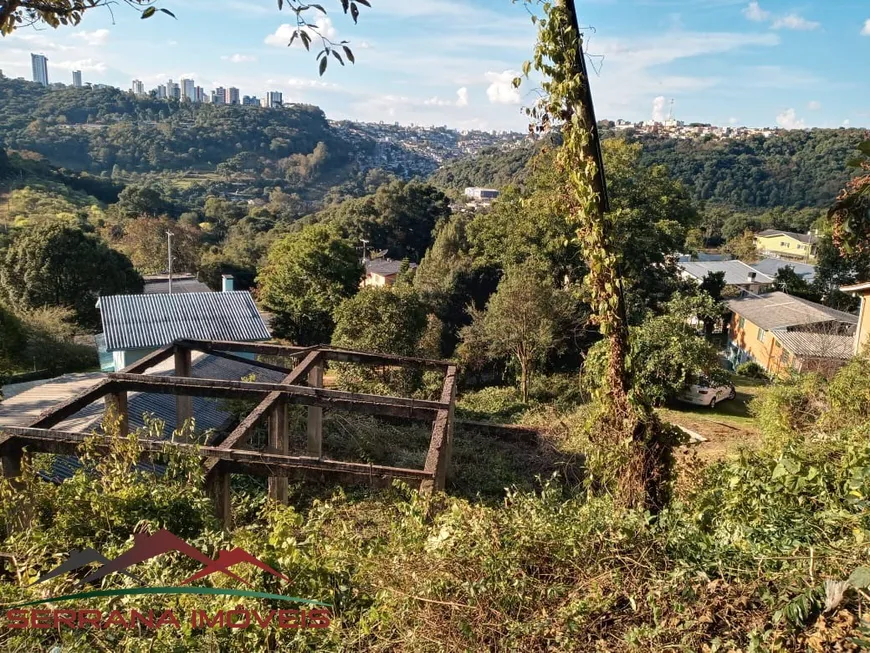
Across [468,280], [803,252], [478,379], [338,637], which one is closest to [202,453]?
[338,637]

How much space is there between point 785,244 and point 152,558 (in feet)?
182

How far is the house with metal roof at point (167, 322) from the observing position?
15.4m

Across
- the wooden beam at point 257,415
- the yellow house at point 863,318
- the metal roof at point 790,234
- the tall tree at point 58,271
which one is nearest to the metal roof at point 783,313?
the yellow house at point 863,318

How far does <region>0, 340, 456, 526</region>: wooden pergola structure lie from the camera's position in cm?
488

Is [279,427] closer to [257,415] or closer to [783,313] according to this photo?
[257,415]

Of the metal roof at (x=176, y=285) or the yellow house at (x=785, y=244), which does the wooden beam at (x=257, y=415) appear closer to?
the metal roof at (x=176, y=285)

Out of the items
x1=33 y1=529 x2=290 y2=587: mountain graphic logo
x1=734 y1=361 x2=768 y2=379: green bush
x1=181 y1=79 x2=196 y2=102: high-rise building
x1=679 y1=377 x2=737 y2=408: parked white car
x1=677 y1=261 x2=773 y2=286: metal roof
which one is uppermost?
x1=181 y1=79 x2=196 y2=102: high-rise building

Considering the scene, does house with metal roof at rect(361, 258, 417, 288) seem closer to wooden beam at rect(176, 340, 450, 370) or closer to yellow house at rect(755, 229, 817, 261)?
wooden beam at rect(176, 340, 450, 370)

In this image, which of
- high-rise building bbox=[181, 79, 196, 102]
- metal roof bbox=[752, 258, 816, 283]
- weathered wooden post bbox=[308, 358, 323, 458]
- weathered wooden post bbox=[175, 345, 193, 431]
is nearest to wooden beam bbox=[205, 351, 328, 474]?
weathered wooden post bbox=[308, 358, 323, 458]

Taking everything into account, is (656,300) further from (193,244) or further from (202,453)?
(193,244)

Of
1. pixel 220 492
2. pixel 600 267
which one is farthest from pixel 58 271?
pixel 600 267

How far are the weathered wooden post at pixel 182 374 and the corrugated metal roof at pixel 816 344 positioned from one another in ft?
58.2

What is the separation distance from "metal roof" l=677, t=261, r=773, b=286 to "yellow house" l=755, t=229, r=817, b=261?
13842mm

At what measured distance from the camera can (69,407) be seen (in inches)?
233
